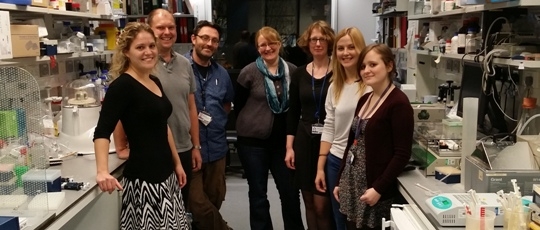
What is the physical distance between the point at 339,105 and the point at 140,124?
960 millimetres

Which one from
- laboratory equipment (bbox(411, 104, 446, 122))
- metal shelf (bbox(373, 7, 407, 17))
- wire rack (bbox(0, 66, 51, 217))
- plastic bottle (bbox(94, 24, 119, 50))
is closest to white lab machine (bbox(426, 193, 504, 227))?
laboratory equipment (bbox(411, 104, 446, 122))

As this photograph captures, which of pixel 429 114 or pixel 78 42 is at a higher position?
pixel 78 42

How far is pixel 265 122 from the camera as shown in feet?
9.94

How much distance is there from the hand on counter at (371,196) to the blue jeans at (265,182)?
3.15 feet

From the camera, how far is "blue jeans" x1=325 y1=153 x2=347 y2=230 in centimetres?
253

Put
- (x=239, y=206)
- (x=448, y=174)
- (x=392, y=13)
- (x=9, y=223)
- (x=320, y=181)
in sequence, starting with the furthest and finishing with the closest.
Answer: (x=392, y=13), (x=239, y=206), (x=320, y=181), (x=448, y=174), (x=9, y=223)

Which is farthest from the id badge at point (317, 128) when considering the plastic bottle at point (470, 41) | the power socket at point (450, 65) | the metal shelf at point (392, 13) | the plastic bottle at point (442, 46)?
the metal shelf at point (392, 13)

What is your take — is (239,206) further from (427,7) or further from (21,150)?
(21,150)

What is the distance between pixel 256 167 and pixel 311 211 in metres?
0.46

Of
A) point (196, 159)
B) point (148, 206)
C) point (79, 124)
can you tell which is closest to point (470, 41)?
point (196, 159)

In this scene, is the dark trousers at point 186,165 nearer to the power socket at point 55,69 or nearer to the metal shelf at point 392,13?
the power socket at point 55,69

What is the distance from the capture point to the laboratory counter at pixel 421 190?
184cm

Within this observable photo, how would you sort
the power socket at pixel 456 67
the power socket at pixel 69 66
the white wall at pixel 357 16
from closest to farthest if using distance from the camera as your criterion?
the power socket at pixel 69 66, the power socket at pixel 456 67, the white wall at pixel 357 16

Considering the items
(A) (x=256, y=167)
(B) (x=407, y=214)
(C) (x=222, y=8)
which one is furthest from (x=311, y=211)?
(C) (x=222, y=8)
